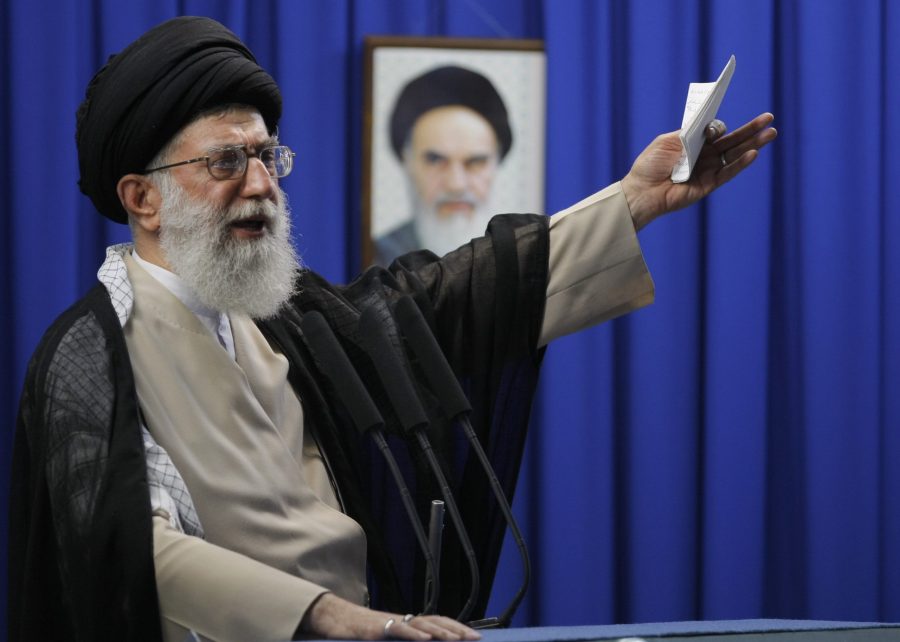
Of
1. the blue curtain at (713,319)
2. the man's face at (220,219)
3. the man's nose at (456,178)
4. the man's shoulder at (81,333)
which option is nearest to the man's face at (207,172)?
the man's face at (220,219)

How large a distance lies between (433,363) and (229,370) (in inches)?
17.9

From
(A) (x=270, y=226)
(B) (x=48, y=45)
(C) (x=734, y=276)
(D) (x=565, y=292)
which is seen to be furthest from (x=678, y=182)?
(B) (x=48, y=45)

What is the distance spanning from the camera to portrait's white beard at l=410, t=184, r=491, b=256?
3.32 metres

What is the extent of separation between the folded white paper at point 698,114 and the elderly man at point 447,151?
1410mm

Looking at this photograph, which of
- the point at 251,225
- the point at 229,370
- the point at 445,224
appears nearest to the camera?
the point at 229,370

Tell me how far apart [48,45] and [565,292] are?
1.89 metres

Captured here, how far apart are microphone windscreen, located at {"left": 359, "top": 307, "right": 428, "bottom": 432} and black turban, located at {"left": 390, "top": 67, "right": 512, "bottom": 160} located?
1.74 metres

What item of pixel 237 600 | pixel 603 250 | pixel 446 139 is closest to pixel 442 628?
pixel 237 600

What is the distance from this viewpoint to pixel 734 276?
3467 millimetres

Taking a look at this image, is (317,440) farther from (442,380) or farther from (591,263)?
(591,263)

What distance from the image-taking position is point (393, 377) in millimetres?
1576

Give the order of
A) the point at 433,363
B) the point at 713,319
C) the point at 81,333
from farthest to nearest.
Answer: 1. the point at 713,319
2. the point at 81,333
3. the point at 433,363

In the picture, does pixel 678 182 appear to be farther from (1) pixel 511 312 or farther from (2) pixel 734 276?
(2) pixel 734 276

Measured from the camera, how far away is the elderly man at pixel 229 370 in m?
1.56
